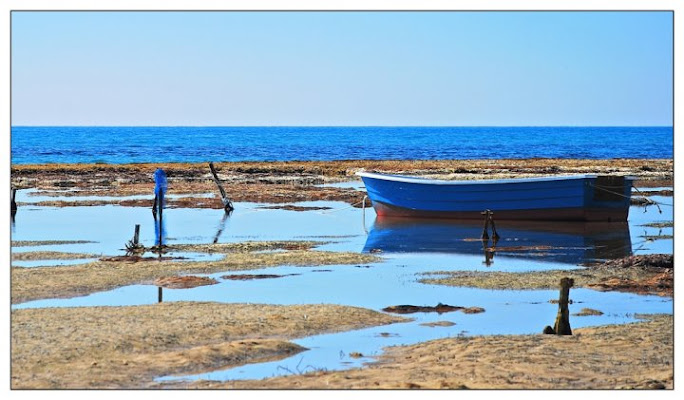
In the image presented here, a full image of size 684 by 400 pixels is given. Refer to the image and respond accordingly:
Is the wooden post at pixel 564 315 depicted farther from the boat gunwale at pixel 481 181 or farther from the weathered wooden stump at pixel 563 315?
the boat gunwale at pixel 481 181

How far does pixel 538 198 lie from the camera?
110ft

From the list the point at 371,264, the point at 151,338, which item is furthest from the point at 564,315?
the point at 371,264

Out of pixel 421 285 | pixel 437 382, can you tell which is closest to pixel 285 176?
pixel 421 285

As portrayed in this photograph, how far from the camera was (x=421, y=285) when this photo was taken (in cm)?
2027

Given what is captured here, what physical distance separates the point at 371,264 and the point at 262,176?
1421 inches

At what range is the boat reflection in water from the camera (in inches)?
1004

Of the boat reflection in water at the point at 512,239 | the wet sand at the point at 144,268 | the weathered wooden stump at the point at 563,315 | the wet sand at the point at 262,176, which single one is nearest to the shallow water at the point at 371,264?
the boat reflection in water at the point at 512,239

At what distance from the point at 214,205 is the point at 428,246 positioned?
15455 millimetres

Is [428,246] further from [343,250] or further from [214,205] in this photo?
[214,205]

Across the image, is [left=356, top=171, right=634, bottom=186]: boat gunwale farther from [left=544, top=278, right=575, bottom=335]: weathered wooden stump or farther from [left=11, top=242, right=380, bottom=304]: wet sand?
[left=544, top=278, right=575, bottom=335]: weathered wooden stump

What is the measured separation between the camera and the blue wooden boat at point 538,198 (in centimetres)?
3312

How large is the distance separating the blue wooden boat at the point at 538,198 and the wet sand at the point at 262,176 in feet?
25.2

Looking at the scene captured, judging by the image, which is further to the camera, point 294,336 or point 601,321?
point 601,321
